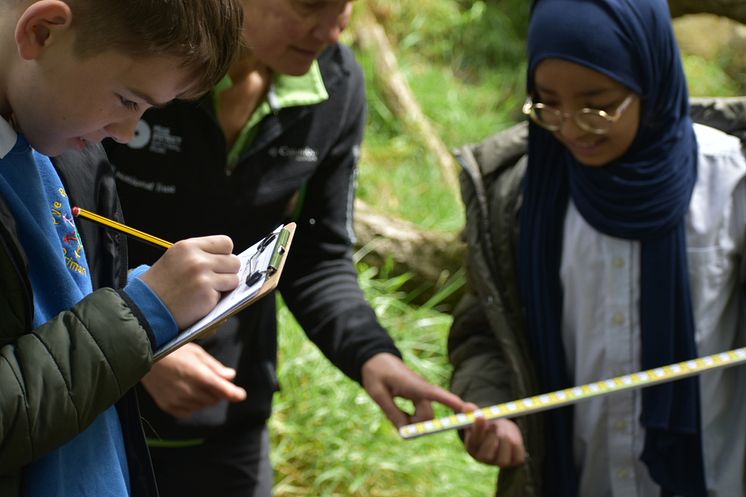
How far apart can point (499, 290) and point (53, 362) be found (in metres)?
1.48

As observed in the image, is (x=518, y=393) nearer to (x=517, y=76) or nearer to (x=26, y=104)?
(x=26, y=104)

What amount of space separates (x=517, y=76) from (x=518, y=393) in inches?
222

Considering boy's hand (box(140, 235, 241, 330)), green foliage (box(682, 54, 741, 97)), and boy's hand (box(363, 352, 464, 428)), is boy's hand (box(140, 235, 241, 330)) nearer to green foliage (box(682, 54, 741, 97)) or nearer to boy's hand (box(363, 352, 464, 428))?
boy's hand (box(363, 352, 464, 428))

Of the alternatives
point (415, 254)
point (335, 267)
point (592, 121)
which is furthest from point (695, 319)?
point (415, 254)

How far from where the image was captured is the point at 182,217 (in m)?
2.39

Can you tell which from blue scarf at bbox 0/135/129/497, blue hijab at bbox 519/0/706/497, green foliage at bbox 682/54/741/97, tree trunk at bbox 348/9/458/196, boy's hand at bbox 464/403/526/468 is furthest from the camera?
green foliage at bbox 682/54/741/97

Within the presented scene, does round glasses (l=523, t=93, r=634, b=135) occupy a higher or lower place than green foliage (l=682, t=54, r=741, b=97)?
higher

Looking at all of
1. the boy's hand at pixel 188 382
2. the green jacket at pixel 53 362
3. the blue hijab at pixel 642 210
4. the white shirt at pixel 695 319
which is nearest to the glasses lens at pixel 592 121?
the blue hijab at pixel 642 210

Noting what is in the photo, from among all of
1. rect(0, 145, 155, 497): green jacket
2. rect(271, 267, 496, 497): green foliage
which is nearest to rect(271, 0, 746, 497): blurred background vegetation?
rect(271, 267, 496, 497): green foliage

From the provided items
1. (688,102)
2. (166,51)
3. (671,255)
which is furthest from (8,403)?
(688,102)

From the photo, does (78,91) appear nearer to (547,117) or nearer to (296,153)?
(296,153)

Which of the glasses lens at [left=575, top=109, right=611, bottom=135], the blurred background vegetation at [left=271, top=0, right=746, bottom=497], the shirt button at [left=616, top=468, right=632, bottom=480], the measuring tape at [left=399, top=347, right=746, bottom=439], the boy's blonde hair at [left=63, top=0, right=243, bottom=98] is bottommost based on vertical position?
the blurred background vegetation at [left=271, top=0, right=746, bottom=497]

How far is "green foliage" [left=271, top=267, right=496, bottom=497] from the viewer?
4109mm

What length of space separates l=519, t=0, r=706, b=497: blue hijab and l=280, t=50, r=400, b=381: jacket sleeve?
16.5 inches
